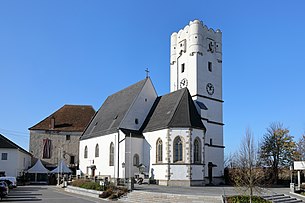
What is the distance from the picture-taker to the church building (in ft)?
128

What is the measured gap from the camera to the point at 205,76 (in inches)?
1976

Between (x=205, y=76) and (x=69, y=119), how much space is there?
1048 inches

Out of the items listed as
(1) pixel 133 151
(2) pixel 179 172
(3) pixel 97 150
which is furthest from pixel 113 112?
(2) pixel 179 172

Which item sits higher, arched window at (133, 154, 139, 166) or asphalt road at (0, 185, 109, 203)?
arched window at (133, 154, 139, 166)

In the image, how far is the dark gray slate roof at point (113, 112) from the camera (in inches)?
1811

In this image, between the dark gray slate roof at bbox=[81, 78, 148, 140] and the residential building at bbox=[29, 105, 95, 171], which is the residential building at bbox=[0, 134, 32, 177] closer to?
the residential building at bbox=[29, 105, 95, 171]

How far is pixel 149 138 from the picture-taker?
42.8 m

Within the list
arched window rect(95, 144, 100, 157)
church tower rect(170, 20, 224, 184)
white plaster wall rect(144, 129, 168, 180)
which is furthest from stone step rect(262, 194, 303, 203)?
arched window rect(95, 144, 100, 157)

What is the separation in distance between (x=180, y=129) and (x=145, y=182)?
23.3ft

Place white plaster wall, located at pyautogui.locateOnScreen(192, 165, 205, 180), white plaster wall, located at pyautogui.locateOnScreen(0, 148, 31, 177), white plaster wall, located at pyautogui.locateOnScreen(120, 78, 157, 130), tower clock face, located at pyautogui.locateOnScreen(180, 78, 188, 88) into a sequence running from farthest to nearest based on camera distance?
1. white plaster wall, located at pyautogui.locateOnScreen(0, 148, 31, 177)
2. tower clock face, located at pyautogui.locateOnScreen(180, 78, 188, 88)
3. white plaster wall, located at pyautogui.locateOnScreen(120, 78, 157, 130)
4. white plaster wall, located at pyautogui.locateOnScreen(192, 165, 205, 180)

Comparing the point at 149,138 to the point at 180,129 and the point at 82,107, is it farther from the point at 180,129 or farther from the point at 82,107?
the point at 82,107

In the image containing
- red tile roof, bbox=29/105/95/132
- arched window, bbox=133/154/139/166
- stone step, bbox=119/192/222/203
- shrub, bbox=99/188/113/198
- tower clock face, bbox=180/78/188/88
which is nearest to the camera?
stone step, bbox=119/192/222/203

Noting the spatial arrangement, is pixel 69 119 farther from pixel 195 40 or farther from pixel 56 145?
pixel 195 40

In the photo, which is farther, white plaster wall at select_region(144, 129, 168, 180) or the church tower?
the church tower
